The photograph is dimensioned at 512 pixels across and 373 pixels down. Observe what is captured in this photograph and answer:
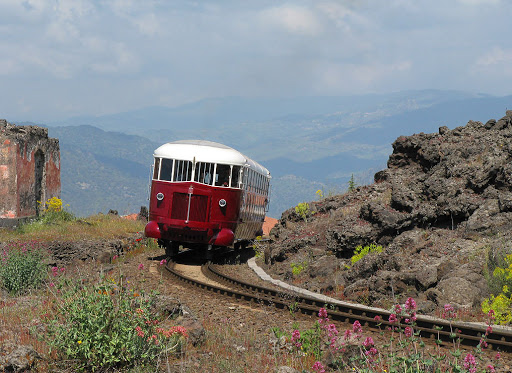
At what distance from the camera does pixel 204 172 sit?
18328 millimetres

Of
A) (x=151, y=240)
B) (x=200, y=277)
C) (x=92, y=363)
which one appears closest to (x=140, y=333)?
(x=92, y=363)

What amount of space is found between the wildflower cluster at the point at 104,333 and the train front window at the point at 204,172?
11.5m

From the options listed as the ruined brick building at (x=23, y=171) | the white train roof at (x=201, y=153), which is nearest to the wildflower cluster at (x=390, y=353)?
the white train roof at (x=201, y=153)

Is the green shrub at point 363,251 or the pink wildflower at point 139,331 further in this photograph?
the green shrub at point 363,251

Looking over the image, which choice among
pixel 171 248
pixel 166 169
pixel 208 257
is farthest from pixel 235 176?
pixel 171 248

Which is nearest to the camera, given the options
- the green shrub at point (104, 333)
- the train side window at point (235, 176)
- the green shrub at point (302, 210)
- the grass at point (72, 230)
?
the green shrub at point (104, 333)

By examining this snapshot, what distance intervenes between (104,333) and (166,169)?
12309 mm

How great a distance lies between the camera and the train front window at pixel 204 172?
18.3 metres

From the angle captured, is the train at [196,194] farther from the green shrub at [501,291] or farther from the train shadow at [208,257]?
the green shrub at [501,291]

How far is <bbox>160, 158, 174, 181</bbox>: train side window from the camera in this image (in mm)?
18375

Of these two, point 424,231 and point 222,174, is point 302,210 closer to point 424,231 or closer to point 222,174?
point 222,174

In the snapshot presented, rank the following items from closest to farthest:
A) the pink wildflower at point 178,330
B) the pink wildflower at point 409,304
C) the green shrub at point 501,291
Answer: the pink wildflower at point 409,304, the pink wildflower at point 178,330, the green shrub at point 501,291

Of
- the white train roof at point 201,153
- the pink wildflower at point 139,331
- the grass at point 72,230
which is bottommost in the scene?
the grass at point 72,230

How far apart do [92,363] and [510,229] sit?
10.8 m
